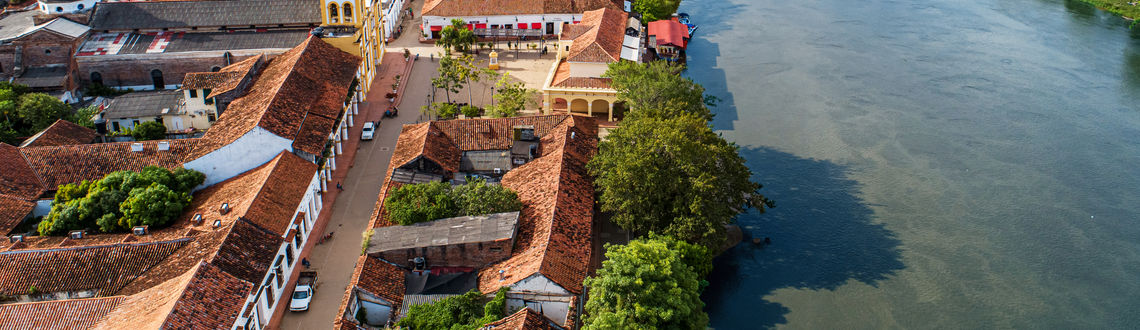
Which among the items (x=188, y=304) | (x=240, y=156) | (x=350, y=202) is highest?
(x=240, y=156)

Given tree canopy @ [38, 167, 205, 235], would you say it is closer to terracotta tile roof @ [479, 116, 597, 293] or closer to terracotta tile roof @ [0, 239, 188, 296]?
terracotta tile roof @ [0, 239, 188, 296]

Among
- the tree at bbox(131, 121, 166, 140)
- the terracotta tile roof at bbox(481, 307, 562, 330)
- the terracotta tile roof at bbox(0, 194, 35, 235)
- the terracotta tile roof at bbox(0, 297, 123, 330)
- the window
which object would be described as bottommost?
the terracotta tile roof at bbox(481, 307, 562, 330)

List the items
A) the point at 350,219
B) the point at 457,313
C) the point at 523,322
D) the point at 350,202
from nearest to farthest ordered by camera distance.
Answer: the point at 523,322
the point at 457,313
the point at 350,219
the point at 350,202

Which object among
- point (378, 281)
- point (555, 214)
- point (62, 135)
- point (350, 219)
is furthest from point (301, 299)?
point (62, 135)

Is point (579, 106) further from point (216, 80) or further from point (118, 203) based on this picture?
point (118, 203)

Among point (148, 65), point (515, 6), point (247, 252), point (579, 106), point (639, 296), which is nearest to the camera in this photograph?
point (639, 296)

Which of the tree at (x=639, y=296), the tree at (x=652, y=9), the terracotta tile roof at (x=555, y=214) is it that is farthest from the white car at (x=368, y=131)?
the tree at (x=652, y=9)

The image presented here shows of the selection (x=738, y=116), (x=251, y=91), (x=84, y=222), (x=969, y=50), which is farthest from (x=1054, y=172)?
(x=84, y=222)

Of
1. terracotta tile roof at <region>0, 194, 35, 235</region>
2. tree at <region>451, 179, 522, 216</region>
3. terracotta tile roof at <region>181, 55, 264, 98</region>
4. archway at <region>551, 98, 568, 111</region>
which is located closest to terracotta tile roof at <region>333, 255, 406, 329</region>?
tree at <region>451, 179, 522, 216</region>
